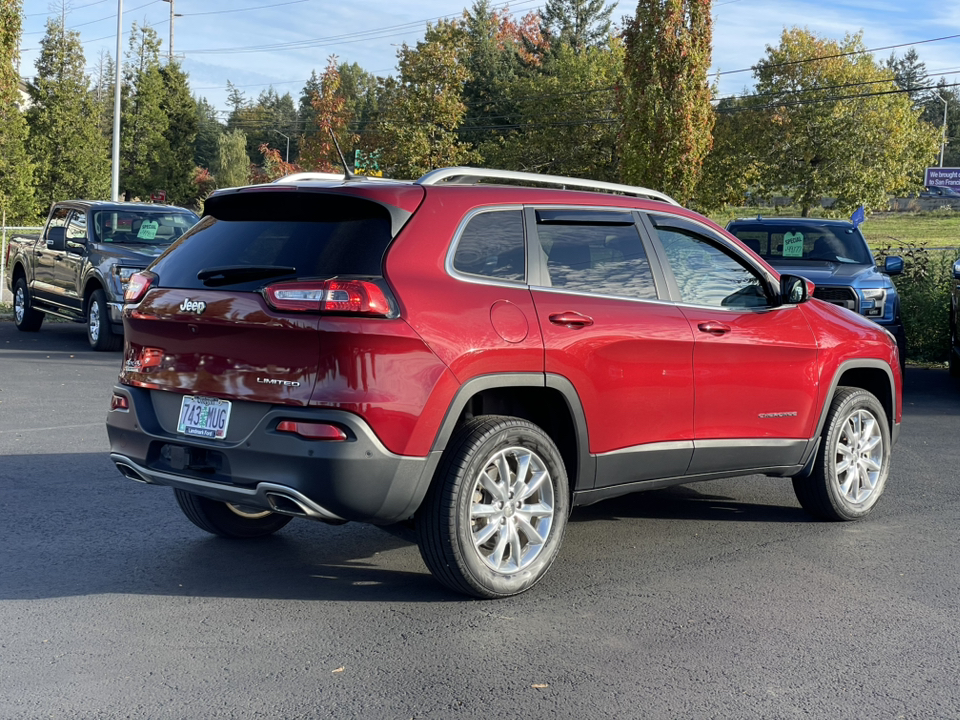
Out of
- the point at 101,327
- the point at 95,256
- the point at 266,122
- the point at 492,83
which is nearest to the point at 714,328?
the point at 101,327

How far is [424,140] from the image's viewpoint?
38438 millimetres

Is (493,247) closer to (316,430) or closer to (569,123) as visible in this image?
(316,430)

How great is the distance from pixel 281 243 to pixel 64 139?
43109 mm

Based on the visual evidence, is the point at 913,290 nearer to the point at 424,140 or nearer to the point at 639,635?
the point at 639,635

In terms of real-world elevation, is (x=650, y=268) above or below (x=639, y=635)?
above

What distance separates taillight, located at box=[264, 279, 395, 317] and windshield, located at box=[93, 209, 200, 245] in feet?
40.5

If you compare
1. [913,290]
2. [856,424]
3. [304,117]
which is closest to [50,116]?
[913,290]

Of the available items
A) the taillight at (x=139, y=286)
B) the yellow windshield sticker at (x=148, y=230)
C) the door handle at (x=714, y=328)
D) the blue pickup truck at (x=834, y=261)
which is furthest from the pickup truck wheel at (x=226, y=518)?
the yellow windshield sticker at (x=148, y=230)

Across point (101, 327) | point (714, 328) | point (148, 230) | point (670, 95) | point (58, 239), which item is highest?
point (670, 95)

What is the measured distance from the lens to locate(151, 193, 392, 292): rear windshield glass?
4938 mm

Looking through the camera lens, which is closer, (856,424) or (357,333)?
(357,333)

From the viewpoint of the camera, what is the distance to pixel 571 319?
5.40 meters

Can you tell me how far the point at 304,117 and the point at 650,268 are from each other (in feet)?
371

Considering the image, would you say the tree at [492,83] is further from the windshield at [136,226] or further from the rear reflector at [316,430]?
the rear reflector at [316,430]
